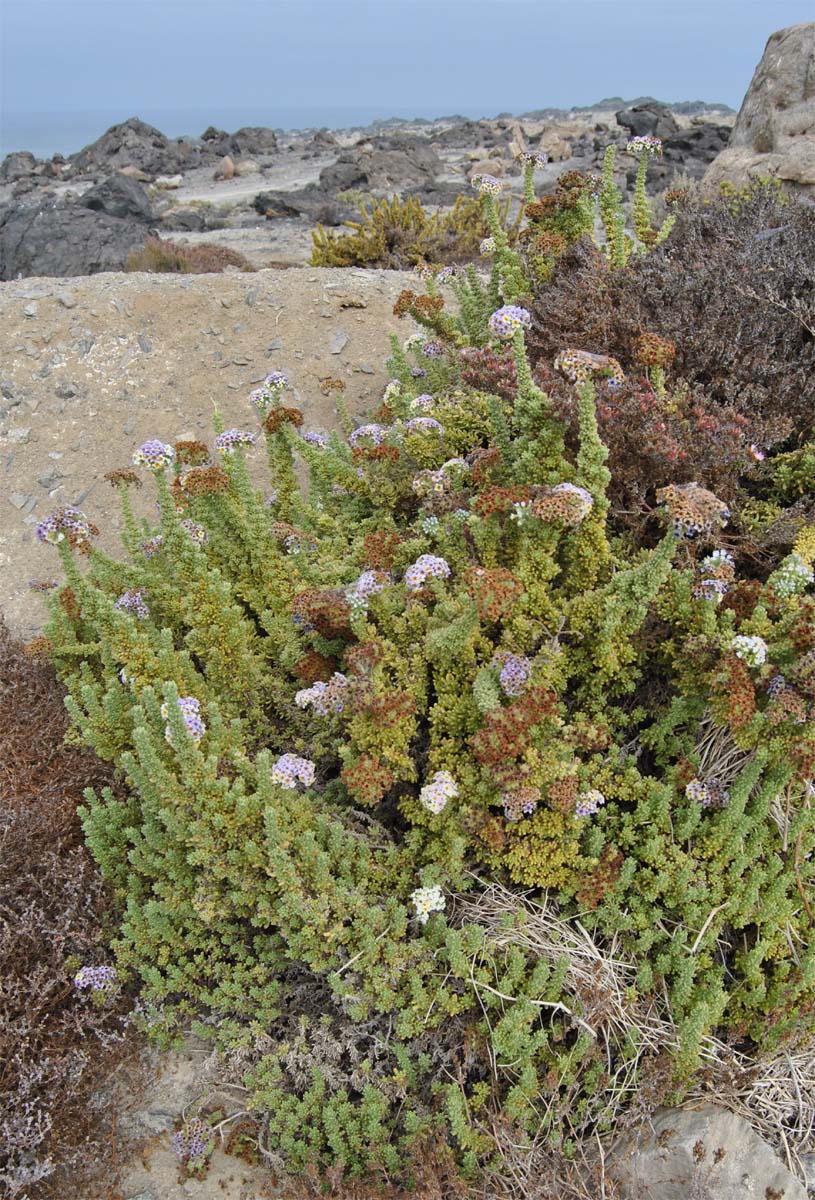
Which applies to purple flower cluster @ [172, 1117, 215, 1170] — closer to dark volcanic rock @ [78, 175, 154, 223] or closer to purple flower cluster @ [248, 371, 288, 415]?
purple flower cluster @ [248, 371, 288, 415]

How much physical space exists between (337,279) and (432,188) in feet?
56.8

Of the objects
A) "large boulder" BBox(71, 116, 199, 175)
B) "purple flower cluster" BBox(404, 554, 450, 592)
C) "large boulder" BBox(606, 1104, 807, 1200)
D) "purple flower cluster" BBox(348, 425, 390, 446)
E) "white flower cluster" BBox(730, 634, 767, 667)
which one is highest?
"large boulder" BBox(71, 116, 199, 175)

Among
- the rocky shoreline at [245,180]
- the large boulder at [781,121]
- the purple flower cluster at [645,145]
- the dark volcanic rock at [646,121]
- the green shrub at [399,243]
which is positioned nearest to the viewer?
the purple flower cluster at [645,145]

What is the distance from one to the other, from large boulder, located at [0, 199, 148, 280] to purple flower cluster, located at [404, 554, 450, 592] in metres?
11.9

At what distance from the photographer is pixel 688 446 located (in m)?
3.56

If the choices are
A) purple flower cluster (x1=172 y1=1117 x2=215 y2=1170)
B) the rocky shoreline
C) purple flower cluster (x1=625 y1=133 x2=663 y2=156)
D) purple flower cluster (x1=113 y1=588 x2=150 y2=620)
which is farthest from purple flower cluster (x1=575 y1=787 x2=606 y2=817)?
the rocky shoreline

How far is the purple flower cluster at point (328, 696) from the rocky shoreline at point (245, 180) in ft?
35.0

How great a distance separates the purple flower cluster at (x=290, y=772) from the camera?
9.82 ft

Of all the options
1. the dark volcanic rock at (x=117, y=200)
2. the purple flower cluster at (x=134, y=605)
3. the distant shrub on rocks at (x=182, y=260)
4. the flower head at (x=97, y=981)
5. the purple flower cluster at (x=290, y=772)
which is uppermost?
the dark volcanic rock at (x=117, y=200)

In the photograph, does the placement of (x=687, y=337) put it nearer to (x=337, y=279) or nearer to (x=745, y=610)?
(x=745, y=610)

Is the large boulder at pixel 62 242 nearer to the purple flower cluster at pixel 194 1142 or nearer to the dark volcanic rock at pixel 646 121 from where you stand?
the purple flower cluster at pixel 194 1142

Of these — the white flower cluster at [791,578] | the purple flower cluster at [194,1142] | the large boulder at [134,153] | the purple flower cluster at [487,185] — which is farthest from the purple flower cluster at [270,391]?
the large boulder at [134,153]

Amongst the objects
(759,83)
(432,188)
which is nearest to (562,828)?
(759,83)

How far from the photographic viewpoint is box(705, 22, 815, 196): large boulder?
8.05 metres
